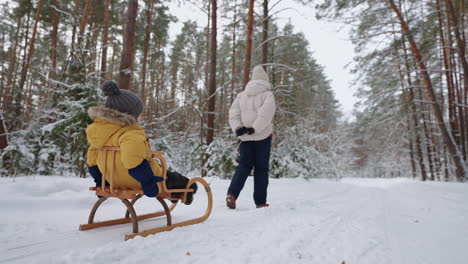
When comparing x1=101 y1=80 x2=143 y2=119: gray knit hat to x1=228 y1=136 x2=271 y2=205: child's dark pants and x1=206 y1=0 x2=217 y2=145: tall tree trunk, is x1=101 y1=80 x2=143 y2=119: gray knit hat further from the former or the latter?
x1=206 y1=0 x2=217 y2=145: tall tree trunk

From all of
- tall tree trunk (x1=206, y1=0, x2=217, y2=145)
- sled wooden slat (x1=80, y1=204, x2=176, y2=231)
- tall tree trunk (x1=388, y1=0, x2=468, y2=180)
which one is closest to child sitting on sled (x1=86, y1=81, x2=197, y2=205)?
sled wooden slat (x1=80, y1=204, x2=176, y2=231)

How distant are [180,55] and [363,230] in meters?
24.1

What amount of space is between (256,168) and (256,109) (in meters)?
0.85

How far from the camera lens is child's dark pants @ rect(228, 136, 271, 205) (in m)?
3.37

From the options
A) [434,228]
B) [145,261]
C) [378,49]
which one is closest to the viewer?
[145,261]

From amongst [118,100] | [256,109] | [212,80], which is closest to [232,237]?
[118,100]

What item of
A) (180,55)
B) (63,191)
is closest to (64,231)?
(63,191)

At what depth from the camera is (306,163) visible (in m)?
10.1

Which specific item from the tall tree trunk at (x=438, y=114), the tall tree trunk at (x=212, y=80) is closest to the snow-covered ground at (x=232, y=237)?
the tall tree trunk at (x=212, y=80)

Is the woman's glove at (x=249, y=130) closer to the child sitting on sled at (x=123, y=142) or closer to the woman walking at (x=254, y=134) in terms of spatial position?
the woman walking at (x=254, y=134)

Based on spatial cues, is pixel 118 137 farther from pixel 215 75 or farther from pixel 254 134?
pixel 215 75

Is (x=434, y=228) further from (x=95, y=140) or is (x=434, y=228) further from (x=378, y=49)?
(x=378, y=49)

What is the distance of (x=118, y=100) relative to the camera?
2.08 m

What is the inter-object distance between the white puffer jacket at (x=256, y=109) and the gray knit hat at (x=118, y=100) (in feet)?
5.35
